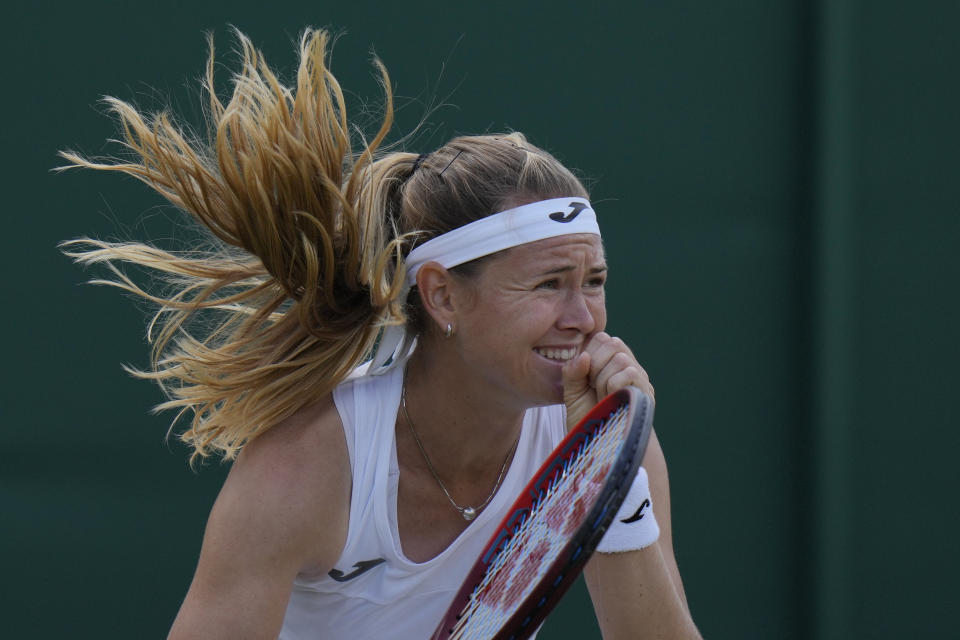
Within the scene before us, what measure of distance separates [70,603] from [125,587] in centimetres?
13

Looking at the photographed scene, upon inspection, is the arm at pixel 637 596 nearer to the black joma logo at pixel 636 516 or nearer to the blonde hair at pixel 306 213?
the black joma logo at pixel 636 516

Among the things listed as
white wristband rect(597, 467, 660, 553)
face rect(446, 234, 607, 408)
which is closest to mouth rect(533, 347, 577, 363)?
face rect(446, 234, 607, 408)

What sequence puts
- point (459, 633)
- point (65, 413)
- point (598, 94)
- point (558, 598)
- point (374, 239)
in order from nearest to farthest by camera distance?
point (558, 598) → point (459, 633) → point (374, 239) → point (65, 413) → point (598, 94)

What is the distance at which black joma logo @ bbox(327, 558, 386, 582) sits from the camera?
6.56 feet

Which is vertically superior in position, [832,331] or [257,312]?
[257,312]

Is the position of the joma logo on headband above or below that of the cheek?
above

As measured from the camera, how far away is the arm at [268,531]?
1799mm

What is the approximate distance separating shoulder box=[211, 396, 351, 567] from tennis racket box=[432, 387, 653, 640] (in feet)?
0.93

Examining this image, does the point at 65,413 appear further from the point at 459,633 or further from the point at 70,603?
the point at 459,633

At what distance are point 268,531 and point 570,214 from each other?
753 millimetres

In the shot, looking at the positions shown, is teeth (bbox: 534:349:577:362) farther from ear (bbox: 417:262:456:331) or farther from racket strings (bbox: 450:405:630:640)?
racket strings (bbox: 450:405:630:640)

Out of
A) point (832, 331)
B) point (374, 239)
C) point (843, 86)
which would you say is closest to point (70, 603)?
point (374, 239)

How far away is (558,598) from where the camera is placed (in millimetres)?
1289

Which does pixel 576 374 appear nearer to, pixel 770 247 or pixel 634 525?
pixel 634 525
